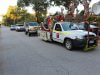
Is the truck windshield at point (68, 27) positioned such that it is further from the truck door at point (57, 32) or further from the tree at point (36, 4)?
the tree at point (36, 4)

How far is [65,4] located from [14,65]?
26142 mm

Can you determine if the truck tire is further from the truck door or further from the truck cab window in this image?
the truck cab window

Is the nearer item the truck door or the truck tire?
the truck tire

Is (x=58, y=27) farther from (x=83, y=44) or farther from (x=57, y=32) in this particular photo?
(x=83, y=44)

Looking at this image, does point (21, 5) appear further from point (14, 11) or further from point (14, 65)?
point (14, 11)

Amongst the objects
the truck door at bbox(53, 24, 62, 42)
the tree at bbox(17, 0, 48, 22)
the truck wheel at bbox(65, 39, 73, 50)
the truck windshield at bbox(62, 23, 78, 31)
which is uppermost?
the tree at bbox(17, 0, 48, 22)

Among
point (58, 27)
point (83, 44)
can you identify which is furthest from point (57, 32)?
point (83, 44)

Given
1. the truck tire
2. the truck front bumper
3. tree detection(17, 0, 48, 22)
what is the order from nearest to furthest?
the truck front bumper, the truck tire, tree detection(17, 0, 48, 22)

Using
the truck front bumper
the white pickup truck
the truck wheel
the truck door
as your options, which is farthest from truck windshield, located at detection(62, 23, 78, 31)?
the truck front bumper

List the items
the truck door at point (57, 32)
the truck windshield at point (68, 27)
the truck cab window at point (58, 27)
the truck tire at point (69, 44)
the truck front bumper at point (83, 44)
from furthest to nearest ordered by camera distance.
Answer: the truck cab window at point (58, 27), the truck door at point (57, 32), the truck windshield at point (68, 27), the truck tire at point (69, 44), the truck front bumper at point (83, 44)

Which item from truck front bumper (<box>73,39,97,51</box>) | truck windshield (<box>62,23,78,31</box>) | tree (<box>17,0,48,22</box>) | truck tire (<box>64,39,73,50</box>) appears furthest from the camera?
tree (<box>17,0,48,22</box>)

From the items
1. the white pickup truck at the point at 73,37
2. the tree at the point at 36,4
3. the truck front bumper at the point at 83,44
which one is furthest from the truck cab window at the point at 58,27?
the tree at the point at 36,4

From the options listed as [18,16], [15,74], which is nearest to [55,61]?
[15,74]

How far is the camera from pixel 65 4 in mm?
31531
